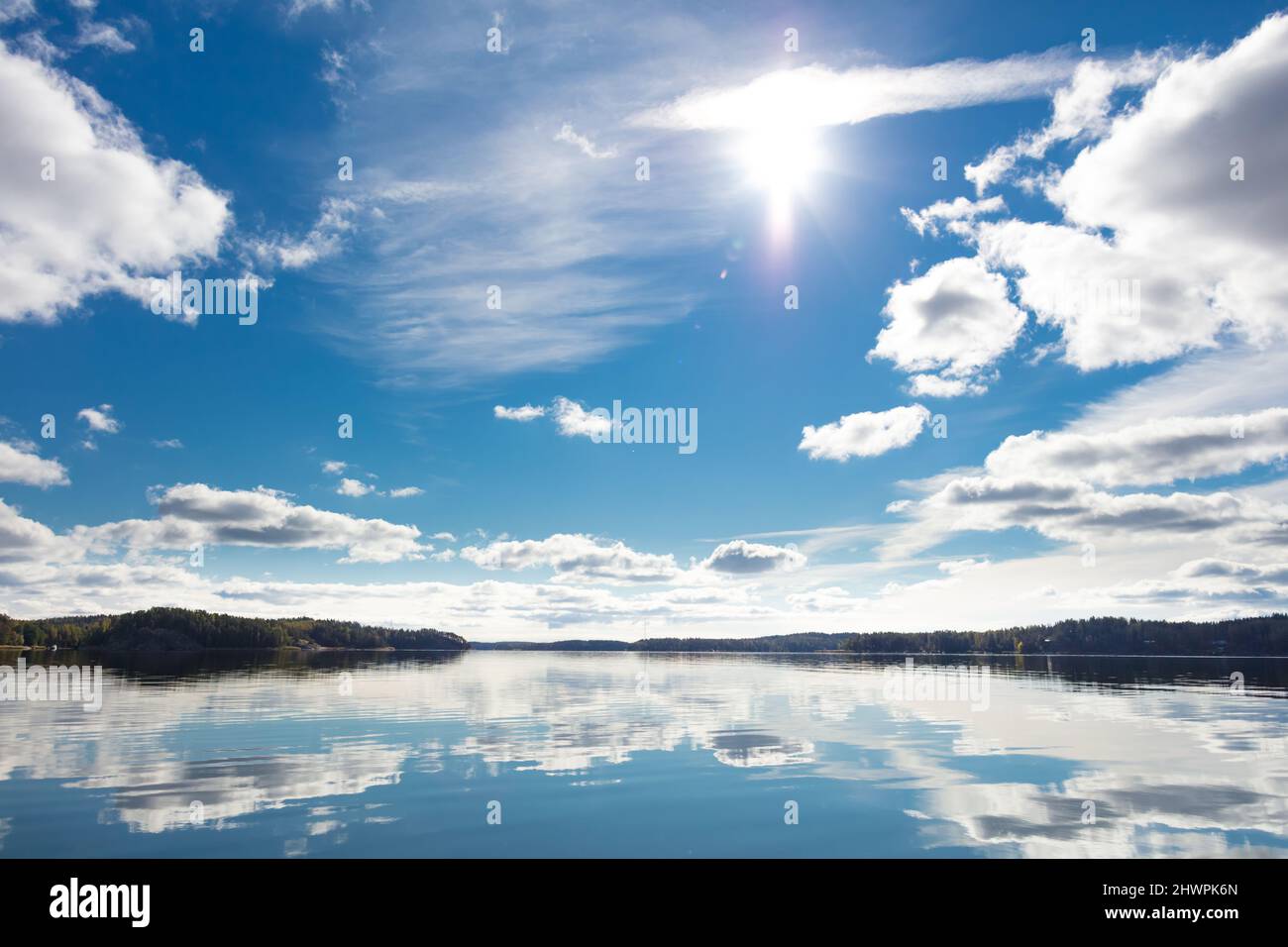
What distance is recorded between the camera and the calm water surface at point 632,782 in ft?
84.5

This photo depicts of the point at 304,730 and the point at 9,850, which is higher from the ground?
the point at 9,850

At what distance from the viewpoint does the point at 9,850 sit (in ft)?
77.9

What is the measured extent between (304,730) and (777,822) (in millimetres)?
39205

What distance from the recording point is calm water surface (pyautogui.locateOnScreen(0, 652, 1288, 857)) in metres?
25.8

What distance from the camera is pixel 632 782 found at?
35781 mm
